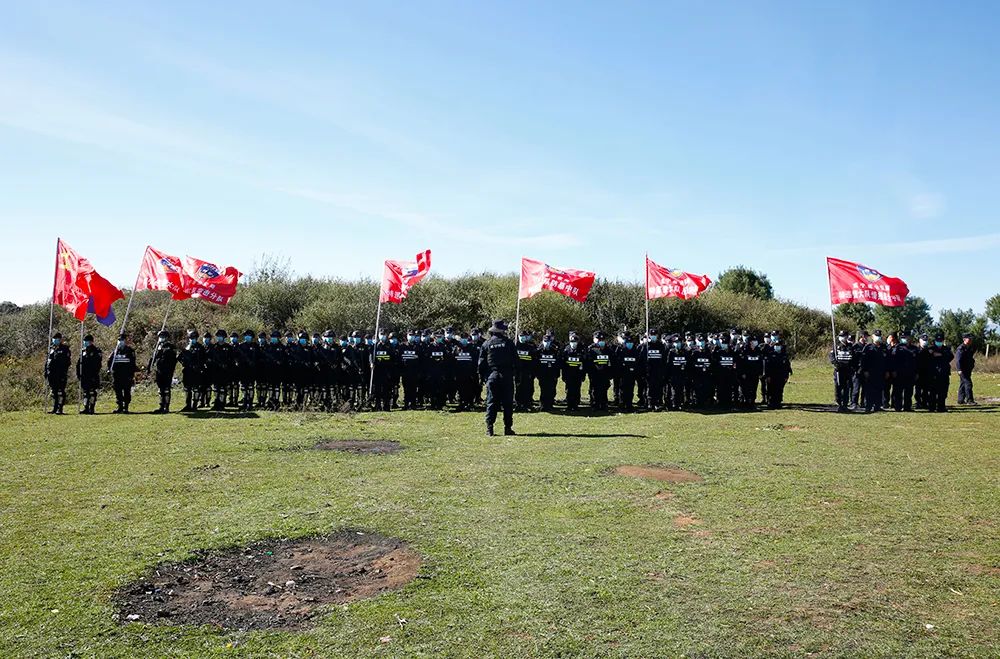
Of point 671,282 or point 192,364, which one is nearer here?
point 192,364

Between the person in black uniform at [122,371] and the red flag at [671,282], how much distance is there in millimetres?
13217

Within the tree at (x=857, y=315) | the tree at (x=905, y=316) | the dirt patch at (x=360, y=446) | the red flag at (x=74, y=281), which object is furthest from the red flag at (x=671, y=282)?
the tree at (x=857, y=315)

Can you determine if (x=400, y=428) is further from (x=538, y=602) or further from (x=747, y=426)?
(x=538, y=602)

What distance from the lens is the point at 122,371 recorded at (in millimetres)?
18062

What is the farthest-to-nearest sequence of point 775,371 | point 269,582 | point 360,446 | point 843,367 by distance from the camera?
point 775,371
point 843,367
point 360,446
point 269,582

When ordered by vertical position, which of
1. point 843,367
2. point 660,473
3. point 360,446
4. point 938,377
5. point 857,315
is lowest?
point 660,473

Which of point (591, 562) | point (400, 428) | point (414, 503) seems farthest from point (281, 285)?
point (591, 562)

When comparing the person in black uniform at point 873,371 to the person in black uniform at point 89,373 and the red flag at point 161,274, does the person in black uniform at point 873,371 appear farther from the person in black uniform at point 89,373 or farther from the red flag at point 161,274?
the person in black uniform at point 89,373

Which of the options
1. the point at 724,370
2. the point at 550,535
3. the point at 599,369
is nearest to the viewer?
the point at 550,535

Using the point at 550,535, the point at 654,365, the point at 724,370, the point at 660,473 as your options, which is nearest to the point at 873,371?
the point at 724,370

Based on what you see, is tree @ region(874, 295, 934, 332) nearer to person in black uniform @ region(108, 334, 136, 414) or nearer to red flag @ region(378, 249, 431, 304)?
red flag @ region(378, 249, 431, 304)

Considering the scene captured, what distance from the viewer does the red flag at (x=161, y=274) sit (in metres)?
19.8

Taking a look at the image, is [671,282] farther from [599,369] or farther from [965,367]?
[965,367]

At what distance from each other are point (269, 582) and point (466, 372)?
12.5m
